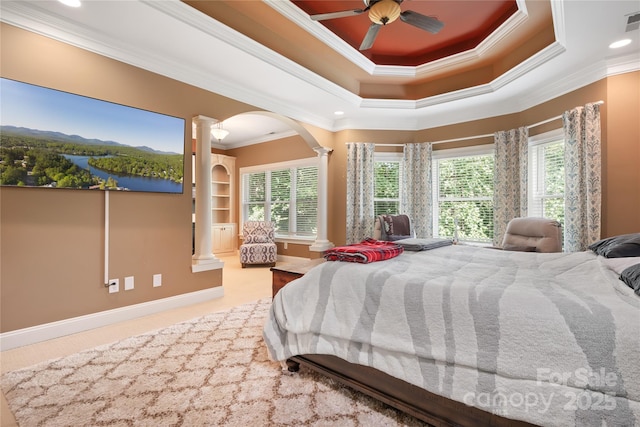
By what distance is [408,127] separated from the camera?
5.34m

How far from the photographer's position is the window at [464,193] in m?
4.69

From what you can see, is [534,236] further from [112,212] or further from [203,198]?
[112,212]

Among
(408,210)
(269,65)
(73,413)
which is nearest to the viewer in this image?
(73,413)

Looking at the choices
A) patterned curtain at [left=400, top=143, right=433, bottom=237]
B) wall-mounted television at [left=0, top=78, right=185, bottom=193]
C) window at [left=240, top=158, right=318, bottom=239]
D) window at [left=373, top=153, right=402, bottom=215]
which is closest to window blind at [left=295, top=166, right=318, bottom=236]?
window at [left=240, top=158, right=318, bottom=239]

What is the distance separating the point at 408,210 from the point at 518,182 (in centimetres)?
169

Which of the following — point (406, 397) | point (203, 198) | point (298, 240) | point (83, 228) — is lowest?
point (406, 397)

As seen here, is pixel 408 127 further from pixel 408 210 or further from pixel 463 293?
pixel 463 293

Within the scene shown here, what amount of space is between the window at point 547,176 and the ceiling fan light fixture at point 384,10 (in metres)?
2.80

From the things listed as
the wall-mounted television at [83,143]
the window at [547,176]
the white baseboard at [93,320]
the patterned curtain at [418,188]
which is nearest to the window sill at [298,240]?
the patterned curtain at [418,188]

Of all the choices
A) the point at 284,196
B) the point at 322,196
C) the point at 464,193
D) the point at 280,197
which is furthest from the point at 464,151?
the point at 280,197

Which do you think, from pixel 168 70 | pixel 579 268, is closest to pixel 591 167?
pixel 579 268

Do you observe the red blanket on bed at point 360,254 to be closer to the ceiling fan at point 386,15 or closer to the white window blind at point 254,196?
the ceiling fan at point 386,15

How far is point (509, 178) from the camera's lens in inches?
169

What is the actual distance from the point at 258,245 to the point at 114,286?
3083 mm
